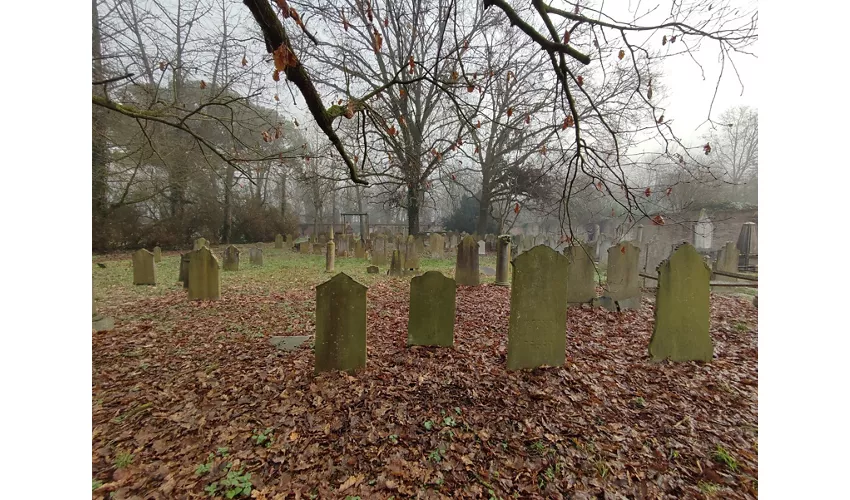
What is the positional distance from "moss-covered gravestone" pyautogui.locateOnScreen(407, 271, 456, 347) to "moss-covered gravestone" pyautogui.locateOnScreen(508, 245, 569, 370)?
713mm

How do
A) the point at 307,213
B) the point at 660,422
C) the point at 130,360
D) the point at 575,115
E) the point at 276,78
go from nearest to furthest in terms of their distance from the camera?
the point at 276,78 < the point at 660,422 < the point at 575,115 < the point at 130,360 < the point at 307,213

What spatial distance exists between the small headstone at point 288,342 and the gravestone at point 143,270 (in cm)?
473

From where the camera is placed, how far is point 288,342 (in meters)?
3.61

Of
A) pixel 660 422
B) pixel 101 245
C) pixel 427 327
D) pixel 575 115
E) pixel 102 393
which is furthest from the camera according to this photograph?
pixel 101 245

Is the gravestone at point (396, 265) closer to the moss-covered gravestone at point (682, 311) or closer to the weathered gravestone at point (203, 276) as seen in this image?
the weathered gravestone at point (203, 276)

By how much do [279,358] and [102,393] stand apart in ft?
4.23

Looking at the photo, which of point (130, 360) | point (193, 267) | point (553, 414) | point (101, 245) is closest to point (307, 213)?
point (101, 245)

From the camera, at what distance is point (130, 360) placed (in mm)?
3104

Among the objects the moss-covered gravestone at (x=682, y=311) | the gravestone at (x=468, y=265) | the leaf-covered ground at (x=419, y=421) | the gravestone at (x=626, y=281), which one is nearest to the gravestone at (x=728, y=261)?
the gravestone at (x=626, y=281)

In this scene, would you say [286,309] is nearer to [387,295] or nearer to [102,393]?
[387,295]

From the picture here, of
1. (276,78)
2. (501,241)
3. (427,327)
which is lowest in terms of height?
(427,327)

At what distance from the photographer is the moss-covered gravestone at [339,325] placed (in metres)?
2.84

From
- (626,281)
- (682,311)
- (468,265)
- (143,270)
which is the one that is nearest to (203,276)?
(143,270)

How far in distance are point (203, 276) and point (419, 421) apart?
490 cm
